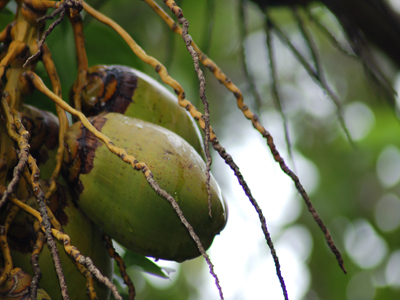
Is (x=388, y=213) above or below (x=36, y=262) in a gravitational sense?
above

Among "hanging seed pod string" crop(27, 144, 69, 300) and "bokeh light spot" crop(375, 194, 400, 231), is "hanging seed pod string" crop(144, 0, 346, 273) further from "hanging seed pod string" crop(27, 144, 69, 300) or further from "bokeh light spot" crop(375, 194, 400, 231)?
"bokeh light spot" crop(375, 194, 400, 231)

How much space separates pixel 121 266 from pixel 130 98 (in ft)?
1.11

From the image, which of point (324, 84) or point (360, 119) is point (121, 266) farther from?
point (360, 119)

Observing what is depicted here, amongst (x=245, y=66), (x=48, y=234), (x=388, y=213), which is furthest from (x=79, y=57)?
(x=388, y=213)

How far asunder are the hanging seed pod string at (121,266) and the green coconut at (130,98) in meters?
0.25

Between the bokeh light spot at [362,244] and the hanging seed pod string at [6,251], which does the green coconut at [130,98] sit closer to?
the hanging seed pod string at [6,251]

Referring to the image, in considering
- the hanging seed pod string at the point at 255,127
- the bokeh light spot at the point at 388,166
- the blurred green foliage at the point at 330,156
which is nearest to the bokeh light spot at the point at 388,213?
the blurred green foliage at the point at 330,156

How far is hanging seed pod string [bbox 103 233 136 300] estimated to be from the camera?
663 millimetres

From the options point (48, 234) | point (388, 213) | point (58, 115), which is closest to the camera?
point (48, 234)

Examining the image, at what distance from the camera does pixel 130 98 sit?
0.84 m

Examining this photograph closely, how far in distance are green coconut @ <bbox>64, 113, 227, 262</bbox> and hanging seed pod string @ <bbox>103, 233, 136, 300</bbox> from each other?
0.03m

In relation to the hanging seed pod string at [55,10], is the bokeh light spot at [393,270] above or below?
below

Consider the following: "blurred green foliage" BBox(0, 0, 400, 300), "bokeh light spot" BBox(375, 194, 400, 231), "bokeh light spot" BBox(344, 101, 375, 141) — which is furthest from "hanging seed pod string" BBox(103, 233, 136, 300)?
"bokeh light spot" BBox(375, 194, 400, 231)

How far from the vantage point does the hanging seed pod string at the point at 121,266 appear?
66 cm
